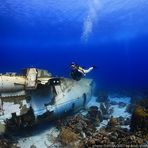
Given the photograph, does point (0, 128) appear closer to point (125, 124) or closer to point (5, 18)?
point (125, 124)

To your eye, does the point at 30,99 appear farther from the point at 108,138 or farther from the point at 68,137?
the point at 108,138

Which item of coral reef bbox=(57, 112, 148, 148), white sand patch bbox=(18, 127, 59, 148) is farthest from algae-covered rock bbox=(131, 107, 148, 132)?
white sand patch bbox=(18, 127, 59, 148)

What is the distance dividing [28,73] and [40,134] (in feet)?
11.3

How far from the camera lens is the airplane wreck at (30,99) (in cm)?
1261

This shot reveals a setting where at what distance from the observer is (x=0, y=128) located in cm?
1219

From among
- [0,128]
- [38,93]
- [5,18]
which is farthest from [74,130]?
[5,18]

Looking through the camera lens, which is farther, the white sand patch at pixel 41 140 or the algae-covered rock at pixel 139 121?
the white sand patch at pixel 41 140

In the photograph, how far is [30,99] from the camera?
43.5ft

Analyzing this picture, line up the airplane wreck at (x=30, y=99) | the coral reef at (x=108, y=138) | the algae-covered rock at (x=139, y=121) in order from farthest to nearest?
the airplane wreck at (x=30, y=99)
the algae-covered rock at (x=139, y=121)
the coral reef at (x=108, y=138)

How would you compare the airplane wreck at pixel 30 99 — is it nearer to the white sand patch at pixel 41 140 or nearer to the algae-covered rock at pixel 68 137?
the white sand patch at pixel 41 140

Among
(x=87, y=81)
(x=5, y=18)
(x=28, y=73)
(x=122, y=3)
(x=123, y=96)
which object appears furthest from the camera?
(x=5, y=18)

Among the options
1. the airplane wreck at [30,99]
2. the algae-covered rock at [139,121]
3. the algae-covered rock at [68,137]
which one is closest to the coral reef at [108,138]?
the algae-covered rock at [68,137]

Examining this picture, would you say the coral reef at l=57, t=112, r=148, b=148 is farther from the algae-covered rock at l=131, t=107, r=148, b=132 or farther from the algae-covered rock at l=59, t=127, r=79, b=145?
the algae-covered rock at l=131, t=107, r=148, b=132

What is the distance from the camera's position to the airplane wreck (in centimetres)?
1261
